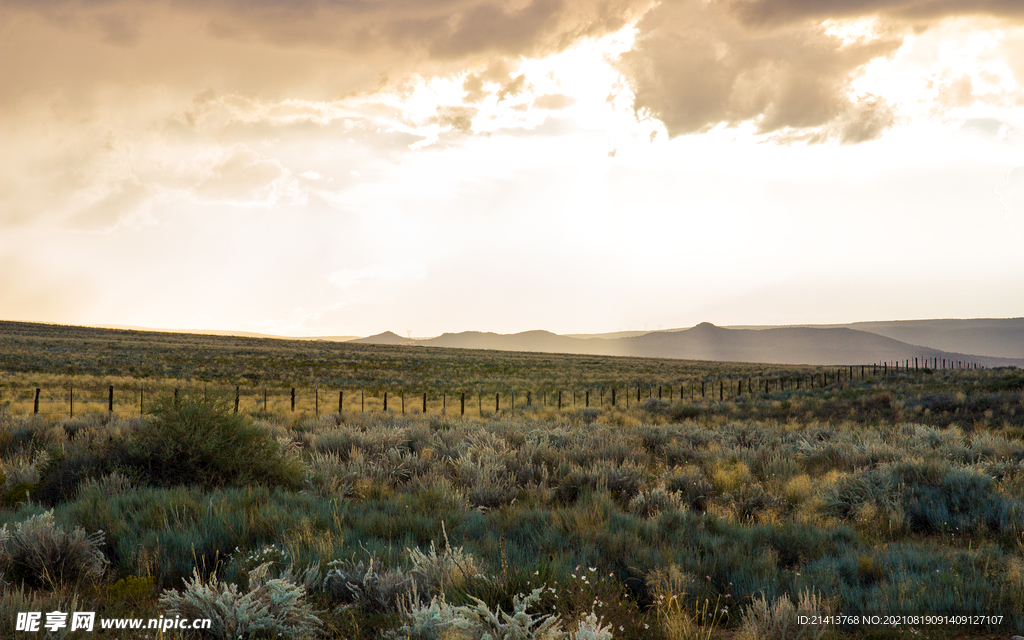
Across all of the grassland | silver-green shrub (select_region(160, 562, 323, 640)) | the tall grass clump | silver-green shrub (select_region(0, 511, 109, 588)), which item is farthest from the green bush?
the tall grass clump

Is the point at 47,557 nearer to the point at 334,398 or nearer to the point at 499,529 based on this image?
the point at 499,529

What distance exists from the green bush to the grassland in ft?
0.11

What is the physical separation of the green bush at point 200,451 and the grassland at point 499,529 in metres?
0.03

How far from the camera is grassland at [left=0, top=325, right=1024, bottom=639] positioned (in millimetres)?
4266

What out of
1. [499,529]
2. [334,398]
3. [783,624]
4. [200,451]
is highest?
[200,451]

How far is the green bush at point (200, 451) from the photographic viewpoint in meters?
8.17

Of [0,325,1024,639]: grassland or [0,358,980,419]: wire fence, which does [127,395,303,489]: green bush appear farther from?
[0,358,980,419]: wire fence

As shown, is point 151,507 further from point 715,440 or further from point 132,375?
point 132,375

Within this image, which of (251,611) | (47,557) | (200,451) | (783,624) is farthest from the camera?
(200,451)

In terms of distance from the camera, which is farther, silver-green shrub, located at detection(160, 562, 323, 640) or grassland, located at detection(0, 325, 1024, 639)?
grassland, located at detection(0, 325, 1024, 639)

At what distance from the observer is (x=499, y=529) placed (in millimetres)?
6312

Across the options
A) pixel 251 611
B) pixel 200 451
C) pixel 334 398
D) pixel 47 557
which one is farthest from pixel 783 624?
pixel 334 398

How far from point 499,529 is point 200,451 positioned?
4.92m

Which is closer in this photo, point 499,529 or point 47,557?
point 47,557
